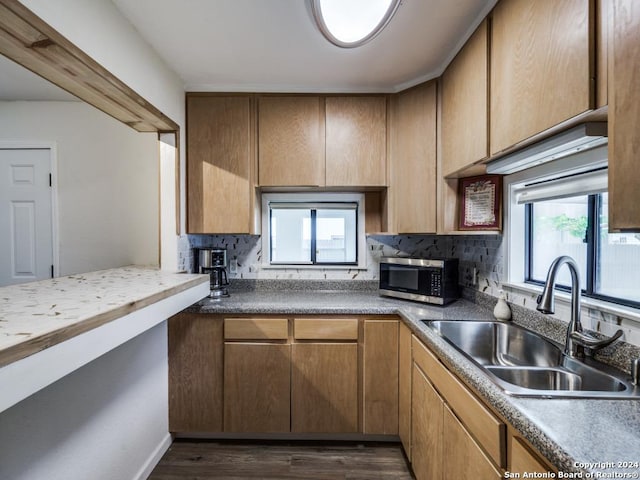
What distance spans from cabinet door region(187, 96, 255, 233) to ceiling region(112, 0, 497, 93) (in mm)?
150

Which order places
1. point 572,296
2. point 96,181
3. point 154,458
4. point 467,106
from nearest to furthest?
point 572,296 < point 467,106 < point 154,458 < point 96,181

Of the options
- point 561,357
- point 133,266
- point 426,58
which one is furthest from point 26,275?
point 561,357

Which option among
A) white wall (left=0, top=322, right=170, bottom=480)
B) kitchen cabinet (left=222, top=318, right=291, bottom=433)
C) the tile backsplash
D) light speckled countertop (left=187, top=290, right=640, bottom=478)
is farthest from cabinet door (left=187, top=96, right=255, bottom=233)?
light speckled countertop (left=187, top=290, right=640, bottom=478)

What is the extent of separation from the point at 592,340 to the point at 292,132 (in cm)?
194

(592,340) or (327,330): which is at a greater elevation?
(592,340)

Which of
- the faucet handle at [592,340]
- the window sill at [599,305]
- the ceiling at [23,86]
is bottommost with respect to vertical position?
the faucet handle at [592,340]

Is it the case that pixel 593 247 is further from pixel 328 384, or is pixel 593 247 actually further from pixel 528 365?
pixel 328 384

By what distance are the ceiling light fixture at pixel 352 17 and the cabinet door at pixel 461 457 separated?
4.96 ft

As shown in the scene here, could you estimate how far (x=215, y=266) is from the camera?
2.18 meters

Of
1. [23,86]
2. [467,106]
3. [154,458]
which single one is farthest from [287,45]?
[154,458]

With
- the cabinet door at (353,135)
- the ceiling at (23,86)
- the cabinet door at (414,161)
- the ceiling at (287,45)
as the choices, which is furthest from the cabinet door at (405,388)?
the ceiling at (23,86)

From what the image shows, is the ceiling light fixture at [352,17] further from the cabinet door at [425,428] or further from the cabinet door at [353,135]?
the cabinet door at [425,428]

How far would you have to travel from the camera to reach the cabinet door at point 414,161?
205 centimetres

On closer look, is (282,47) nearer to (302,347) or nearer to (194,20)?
(194,20)
